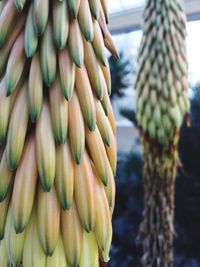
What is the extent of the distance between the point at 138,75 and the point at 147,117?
20cm

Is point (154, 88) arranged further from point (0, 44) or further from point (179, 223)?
point (179, 223)

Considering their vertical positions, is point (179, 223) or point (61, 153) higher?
point (61, 153)

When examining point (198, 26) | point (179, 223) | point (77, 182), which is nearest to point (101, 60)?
point (77, 182)

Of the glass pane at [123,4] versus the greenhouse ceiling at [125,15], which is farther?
the glass pane at [123,4]

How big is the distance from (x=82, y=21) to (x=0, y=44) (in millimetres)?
133

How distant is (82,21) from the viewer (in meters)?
0.77

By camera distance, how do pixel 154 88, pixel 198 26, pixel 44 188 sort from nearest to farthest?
pixel 44 188
pixel 154 88
pixel 198 26

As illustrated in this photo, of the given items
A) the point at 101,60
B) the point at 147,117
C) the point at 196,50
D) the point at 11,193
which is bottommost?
the point at 196,50

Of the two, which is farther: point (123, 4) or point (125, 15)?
point (123, 4)

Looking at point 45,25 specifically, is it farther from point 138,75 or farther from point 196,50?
point 196,50

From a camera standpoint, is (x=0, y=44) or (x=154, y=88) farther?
(x=154, y=88)

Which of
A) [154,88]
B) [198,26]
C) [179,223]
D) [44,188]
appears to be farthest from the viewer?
[198,26]

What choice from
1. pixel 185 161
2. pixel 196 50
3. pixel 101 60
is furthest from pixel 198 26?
pixel 101 60

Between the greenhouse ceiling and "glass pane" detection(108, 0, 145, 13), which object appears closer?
the greenhouse ceiling
